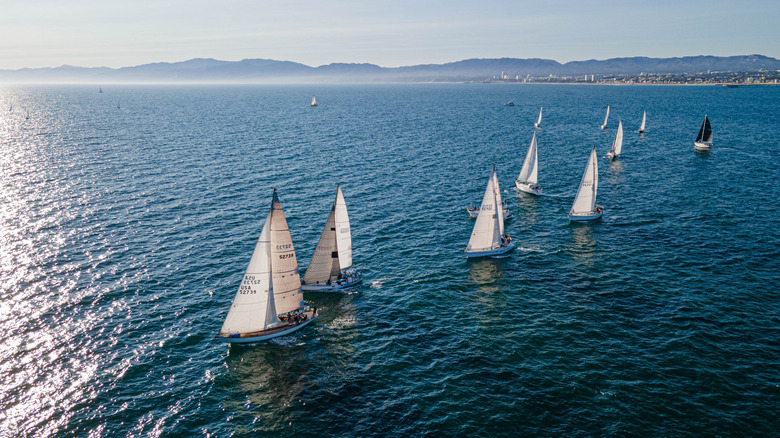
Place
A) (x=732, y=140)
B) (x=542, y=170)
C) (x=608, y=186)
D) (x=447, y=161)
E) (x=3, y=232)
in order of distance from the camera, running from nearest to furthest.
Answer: (x=3, y=232) → (x=608, y=186) → (x=542, y=170) → (x=447, y=161) → (x=732, y=140)

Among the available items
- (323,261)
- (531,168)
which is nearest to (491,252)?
(323,261)

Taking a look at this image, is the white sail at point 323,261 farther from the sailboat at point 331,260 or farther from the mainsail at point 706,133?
the mainsail at point 706,133

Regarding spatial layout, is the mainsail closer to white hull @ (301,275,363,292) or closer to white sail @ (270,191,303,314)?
white hull @ (301,275,363,292)

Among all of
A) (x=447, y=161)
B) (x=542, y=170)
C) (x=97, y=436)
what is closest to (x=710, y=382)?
(x=97, y=436)

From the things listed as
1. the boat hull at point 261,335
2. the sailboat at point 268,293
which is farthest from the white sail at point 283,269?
the boat hull at point 261,335

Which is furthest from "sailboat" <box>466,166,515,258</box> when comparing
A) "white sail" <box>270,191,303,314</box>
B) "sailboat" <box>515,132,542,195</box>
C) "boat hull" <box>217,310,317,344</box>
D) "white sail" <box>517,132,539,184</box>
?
"white sail" <box>517,132,539,184</box>

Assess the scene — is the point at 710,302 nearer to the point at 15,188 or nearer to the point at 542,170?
the point at 542,170

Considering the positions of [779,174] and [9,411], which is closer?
[9,411]
